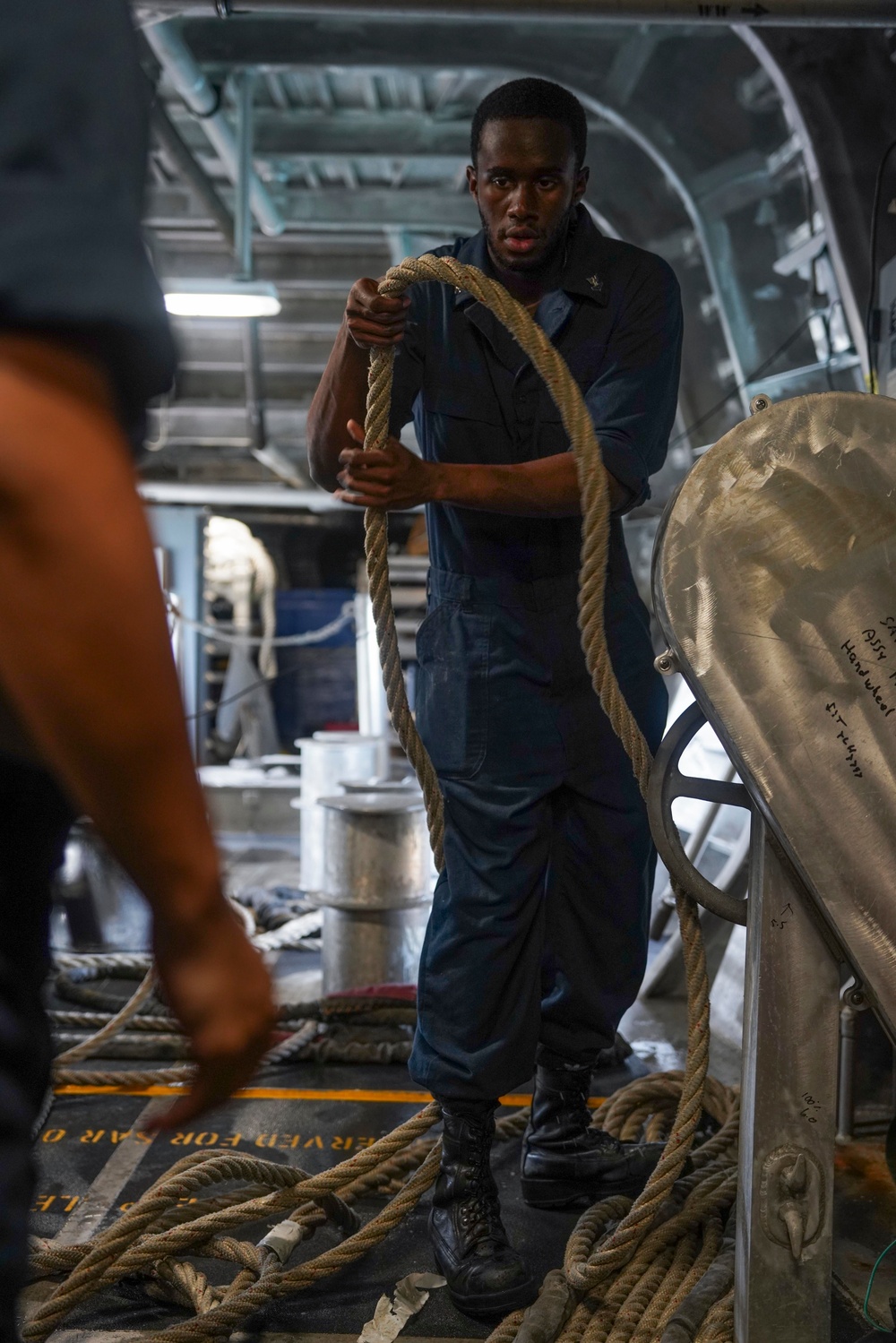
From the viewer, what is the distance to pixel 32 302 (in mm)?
631

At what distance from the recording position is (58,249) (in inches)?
25.2

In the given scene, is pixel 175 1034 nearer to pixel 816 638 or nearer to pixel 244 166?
pixel 816 638

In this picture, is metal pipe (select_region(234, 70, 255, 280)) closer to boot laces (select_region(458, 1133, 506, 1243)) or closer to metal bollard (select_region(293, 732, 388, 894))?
metal bollard (select_region(293, 732, 388, 894))

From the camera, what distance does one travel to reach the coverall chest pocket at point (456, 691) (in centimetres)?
215

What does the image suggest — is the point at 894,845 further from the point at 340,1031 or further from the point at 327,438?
the point at 340,1031

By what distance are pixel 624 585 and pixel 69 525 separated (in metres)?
1.80

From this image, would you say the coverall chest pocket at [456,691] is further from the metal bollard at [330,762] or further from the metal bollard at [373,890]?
the metal bollard at [330,762]

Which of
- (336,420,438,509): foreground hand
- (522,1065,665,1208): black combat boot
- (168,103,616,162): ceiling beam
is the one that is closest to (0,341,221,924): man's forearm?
(336,420,438,509): foreground hand

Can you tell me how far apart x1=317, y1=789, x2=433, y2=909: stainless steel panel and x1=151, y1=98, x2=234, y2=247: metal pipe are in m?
3.70

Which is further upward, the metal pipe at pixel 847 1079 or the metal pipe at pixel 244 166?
the metal pipe at pixel 244 166

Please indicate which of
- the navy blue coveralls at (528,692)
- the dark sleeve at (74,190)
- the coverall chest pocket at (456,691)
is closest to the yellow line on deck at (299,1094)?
the navy blue coveralls at (528,692)

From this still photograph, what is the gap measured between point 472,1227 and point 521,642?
3.47ft

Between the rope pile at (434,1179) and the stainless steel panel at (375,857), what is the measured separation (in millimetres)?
1364

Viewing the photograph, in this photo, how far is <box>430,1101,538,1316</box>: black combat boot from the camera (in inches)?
76.7
